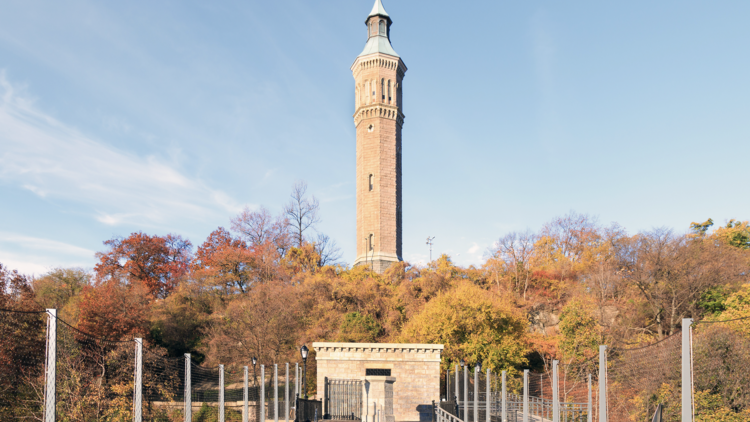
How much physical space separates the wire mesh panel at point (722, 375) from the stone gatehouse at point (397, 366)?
1184 centimetres

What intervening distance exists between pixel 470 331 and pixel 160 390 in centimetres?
1810

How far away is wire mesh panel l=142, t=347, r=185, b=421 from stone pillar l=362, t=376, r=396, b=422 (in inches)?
419

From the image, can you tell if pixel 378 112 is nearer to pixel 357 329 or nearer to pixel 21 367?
pixel 357 329

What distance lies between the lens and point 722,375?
65.7 feet

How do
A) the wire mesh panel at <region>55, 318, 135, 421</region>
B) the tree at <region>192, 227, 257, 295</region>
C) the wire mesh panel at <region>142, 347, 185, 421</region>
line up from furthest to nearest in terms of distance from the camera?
the tree at <region>192, 227, 257, 295</region> < the wire mesh panel at <region>142, 347, 185, 421</region> < the wire mesh panel at <region>55, 318, 135, 421</region>

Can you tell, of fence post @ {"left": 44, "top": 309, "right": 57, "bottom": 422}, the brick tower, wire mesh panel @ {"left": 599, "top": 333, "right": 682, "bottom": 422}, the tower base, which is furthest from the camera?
the brick tower

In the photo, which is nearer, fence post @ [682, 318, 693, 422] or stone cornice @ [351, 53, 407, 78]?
fence post @ [682, 318, 693, 422]

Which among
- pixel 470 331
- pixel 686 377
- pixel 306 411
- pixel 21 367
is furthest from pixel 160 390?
pixel 686 377

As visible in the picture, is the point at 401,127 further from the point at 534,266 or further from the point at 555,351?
the point at 555,351

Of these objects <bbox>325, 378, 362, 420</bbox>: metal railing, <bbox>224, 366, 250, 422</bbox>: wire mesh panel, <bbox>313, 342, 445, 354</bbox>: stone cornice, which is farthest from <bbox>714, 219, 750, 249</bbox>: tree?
<bbox>224, 366, 250, 422</bbox>: wire mesh panel

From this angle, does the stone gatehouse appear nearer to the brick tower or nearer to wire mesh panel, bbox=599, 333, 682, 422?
wire mesh panel, bbox=599, 333, 682, 422

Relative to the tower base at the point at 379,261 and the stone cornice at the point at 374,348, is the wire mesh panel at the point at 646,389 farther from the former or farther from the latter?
the tower base at the point at 379,261

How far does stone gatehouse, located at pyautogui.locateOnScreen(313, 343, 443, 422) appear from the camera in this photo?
2697 centimetres

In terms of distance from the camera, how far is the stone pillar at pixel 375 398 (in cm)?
2075
